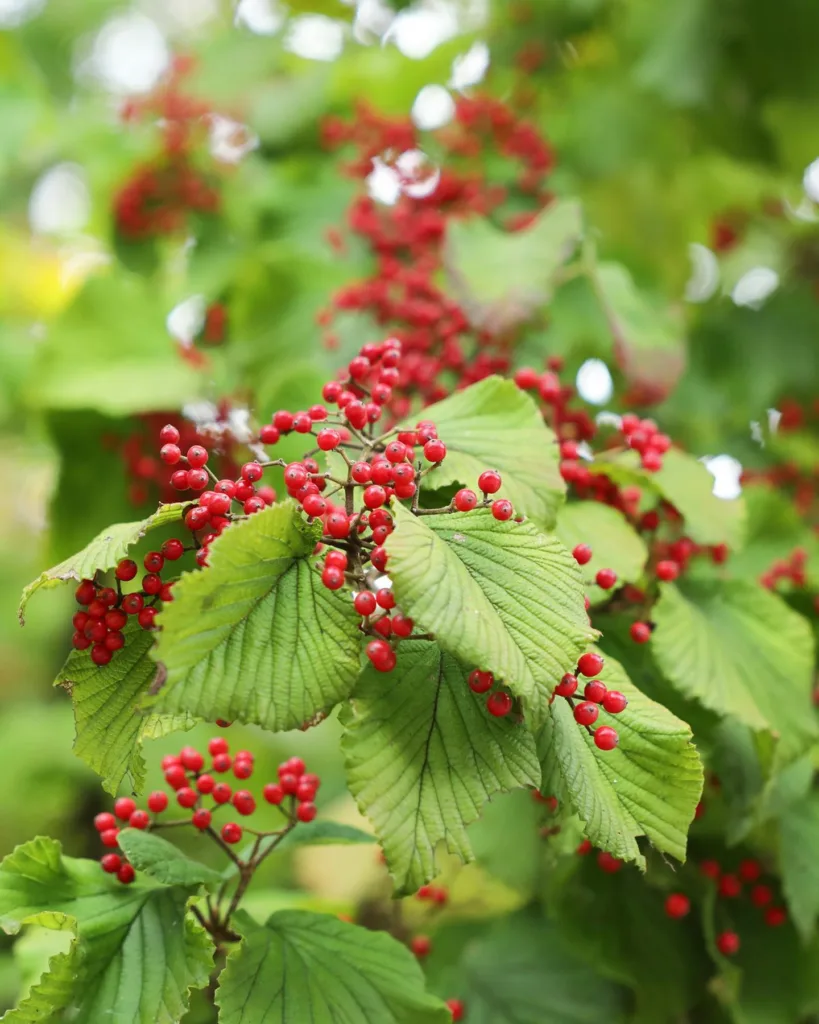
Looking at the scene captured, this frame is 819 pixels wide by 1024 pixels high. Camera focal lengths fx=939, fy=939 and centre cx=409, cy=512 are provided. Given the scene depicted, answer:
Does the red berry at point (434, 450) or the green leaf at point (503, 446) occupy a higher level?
the red berry at point (434, 450)

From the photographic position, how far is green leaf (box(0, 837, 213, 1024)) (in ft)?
2.59

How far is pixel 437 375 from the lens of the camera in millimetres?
1350

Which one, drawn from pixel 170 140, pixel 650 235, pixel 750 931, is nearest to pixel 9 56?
pixel 170 140

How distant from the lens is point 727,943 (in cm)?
120

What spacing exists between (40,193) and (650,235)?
5.69 feet

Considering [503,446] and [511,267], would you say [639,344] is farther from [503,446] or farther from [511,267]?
[503,446]

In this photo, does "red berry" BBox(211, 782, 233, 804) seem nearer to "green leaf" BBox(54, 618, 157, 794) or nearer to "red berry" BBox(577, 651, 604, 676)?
"green leaf" BBox(54, 618, 157, 794)

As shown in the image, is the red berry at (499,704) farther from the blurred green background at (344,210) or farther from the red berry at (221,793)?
the blurred green background at (344,210)

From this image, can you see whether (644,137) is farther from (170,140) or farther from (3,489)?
(3,489)

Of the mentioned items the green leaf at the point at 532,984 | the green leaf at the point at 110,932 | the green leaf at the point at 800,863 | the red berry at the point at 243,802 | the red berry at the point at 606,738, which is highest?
the red berry at the point at 606,738

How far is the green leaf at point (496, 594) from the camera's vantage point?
61 centimetres

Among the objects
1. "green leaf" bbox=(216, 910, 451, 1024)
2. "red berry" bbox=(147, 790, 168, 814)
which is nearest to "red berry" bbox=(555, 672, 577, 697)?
"green leaf" bbox=(216, 910, 451, 1024)

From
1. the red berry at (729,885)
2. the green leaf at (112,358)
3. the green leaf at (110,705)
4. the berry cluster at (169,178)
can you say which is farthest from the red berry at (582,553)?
the berry cluster at (169,178)

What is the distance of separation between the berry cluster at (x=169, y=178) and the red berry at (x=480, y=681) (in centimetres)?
171
